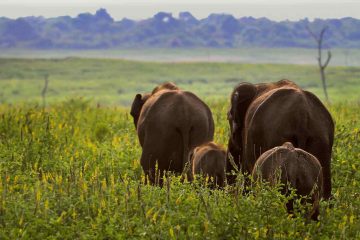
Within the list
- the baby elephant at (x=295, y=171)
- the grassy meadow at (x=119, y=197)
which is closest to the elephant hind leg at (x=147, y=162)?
the grassy meadow at (x=119, y=197)

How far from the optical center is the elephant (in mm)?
11273

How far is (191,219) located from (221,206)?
0.32m

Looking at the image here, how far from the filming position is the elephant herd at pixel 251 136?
7.78m

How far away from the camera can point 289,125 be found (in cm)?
869

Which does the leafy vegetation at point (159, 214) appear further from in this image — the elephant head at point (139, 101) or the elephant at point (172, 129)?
the elephant head at point (139, 101)

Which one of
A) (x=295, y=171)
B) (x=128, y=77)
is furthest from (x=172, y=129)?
(x=128, y=77)

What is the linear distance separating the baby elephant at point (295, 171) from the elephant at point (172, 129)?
349 cm

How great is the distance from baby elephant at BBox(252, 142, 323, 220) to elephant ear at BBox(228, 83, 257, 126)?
195cm

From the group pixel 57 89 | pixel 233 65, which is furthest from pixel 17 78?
pixel 233 65

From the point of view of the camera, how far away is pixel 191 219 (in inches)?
289

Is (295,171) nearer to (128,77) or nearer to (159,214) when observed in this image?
(159,214)

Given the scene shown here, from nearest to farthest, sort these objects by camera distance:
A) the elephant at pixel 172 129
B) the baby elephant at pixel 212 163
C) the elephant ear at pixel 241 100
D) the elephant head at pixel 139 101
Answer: the elephant ear at pixel 241 100 < the baby elephant at pixel 212 163 < the elephant at pixel 172 129 < the elephant head at pixel 139 101

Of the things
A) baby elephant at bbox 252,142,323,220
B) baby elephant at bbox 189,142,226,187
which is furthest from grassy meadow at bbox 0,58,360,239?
baby elephant at bbox 189,142,226,187

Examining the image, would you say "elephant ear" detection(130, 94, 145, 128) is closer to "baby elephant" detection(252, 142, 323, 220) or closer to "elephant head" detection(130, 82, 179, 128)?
"elephant head" detection(130, 82, 179, 128)
